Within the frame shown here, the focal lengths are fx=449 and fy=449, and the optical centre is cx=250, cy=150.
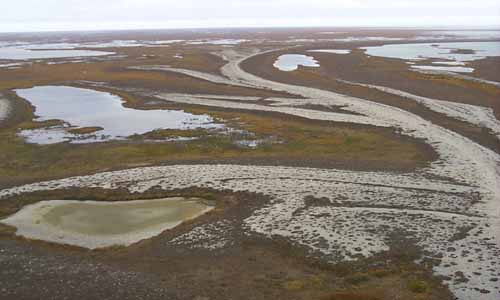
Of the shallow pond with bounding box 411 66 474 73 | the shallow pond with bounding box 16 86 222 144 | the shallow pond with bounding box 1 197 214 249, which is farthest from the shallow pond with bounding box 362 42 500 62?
the shallow pond with bounding box 1 197 214 249

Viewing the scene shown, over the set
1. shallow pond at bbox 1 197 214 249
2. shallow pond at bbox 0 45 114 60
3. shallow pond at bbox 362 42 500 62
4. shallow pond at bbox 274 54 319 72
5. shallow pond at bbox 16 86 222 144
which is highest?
shallow pond at bbox 0 45 114 60

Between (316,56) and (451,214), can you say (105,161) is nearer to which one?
(451,214)

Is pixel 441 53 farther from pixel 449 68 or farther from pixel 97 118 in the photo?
pixel 97 118

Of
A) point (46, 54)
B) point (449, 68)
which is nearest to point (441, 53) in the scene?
point (449, 68)

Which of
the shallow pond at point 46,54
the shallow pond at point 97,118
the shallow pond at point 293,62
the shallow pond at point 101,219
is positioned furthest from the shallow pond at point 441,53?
the shallow pond at point 101,219

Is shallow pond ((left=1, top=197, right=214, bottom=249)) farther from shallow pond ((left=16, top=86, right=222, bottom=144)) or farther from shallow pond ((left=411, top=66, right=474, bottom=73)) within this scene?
shallow pond ((left=411, top=66, right=474, bottom=73))

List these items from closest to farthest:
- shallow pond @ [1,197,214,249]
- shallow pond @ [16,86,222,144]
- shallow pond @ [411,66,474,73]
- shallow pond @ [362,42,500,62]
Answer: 1. shallow pond @ [1,197,214,249]
2. shallow pond @ [16,86,222,144]
3. shallow pond @ [411,66,474,73]
4. shallow pond @ [362,42,500,62]

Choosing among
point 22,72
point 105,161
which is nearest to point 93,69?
point 22,72
